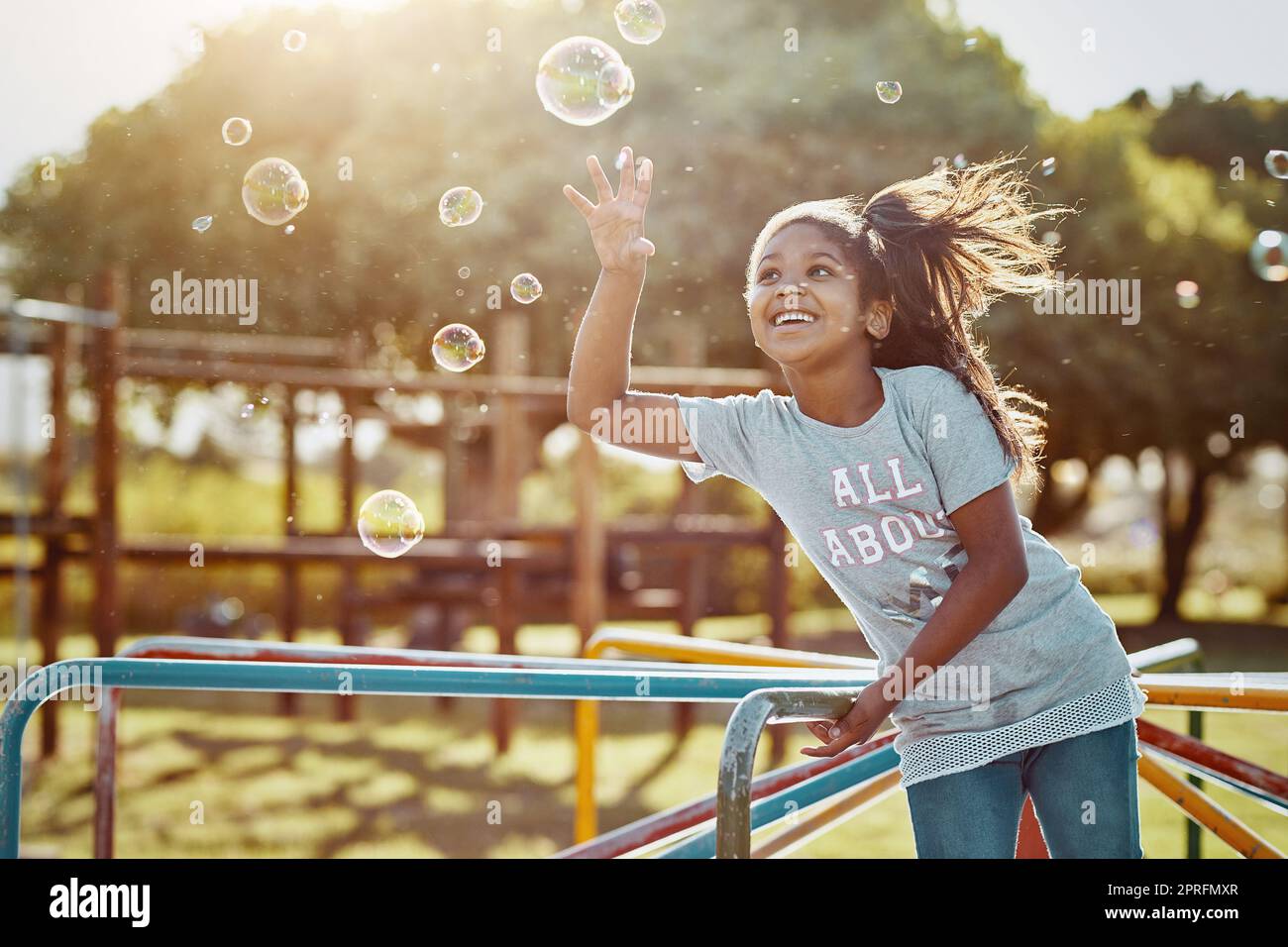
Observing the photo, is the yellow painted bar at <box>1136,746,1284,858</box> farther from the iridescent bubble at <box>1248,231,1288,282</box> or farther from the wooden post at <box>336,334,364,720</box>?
the wooden post at <box>336,334,364,720</box>

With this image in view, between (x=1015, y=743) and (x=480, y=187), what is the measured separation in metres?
8.96

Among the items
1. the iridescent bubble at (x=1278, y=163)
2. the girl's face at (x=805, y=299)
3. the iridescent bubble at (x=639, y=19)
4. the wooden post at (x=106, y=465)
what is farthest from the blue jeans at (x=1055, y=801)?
the wooden post at (x=106, y=465)

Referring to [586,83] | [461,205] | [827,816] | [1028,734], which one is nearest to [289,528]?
[461,205]

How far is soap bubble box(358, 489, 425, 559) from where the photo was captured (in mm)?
3148

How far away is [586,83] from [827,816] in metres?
1.89

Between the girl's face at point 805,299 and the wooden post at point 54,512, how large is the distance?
16.5 ft

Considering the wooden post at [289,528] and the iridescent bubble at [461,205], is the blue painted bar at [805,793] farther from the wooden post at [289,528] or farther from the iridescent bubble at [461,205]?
the wooden post at [289,528]

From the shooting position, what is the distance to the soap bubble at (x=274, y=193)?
3.74 metres

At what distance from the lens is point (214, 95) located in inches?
477

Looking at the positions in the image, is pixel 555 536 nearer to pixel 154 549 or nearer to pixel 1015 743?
pixel 154 549

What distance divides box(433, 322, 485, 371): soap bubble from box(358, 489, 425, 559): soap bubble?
14.8 inches

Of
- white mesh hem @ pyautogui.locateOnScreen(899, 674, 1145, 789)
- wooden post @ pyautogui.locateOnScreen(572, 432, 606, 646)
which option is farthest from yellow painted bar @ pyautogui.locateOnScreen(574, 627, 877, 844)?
wooden post @ pyautogui.locateOnScreen(572, 432, 606, 646)
